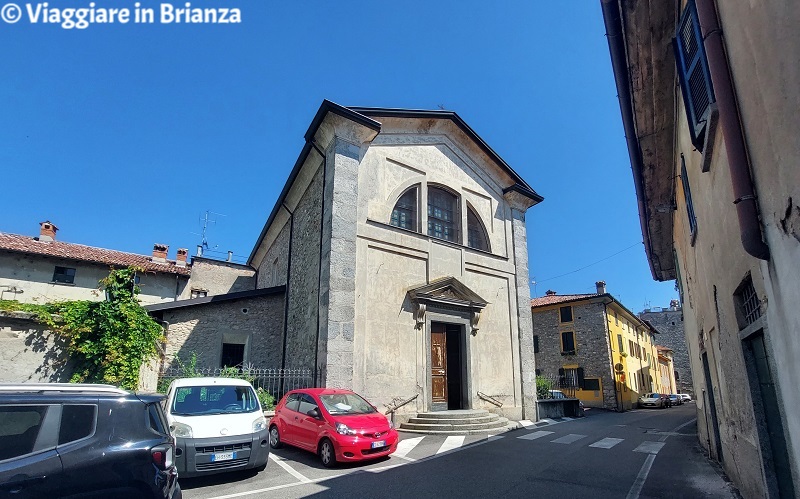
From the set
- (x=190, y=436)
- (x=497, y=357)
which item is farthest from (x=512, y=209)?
(x=190, y=436)

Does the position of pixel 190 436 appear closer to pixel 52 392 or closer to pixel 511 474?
pixel 52 392

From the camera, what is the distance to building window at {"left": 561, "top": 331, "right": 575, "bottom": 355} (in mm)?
29406

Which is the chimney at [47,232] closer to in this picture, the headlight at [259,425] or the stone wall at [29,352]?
the stone wall at [29,352]

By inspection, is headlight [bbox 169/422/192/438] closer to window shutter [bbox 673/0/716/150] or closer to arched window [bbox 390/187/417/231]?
window shutter [bbox 673/0/716/150]

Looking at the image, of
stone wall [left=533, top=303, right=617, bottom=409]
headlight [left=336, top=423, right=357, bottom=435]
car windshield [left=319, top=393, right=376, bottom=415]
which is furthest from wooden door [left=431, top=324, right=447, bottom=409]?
stone wall [left=533, top=303, right=617, bottom=409]

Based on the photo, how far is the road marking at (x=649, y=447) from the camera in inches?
400

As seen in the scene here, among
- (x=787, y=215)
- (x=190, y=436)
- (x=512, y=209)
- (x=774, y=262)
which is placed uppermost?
(x=512, y=209)

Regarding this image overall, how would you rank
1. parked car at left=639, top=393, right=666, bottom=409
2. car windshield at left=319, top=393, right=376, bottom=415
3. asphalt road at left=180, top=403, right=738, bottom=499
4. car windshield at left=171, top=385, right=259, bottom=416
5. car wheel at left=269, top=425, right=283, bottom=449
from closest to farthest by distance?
1. asphalt road at left=180, top=403, right=738, bottom=499
2. car windshield at left=171, top=385, right=259, bottom=416
3. car windshield at left=319, top=393, right=376, bottom=415
4. car wheel at left=269, top=425, right=283, bottom=449
5. parked car at left=639, top=393, right=666, bottom=409

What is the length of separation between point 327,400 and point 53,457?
5817 mm

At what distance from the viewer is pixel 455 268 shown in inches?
591

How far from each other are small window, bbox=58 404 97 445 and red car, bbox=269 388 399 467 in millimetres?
4778

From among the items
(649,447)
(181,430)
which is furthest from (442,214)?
(181,430)

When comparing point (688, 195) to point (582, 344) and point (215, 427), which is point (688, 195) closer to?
point (215, 427)

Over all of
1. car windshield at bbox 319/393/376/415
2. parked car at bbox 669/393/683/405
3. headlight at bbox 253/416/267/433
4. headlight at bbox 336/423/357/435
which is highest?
car windshield at bbox 319/393/376/415
